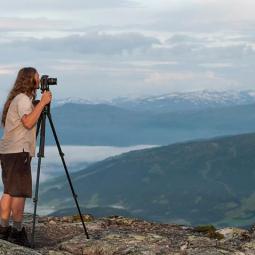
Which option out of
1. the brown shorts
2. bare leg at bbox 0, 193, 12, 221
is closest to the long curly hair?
the brown shorts

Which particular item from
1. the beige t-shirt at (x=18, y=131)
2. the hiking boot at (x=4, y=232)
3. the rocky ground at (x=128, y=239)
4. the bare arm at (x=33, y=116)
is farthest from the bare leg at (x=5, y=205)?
the bare arm at (x=33, y=116)

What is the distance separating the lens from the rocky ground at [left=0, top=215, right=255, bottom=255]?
14.0 meters

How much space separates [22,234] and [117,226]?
6.16 meters

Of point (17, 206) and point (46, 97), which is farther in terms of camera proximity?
point (17, 206)

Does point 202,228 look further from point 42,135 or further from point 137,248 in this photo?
point 42,135

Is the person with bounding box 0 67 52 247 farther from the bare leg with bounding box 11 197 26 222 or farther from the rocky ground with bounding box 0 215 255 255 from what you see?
the rocky ground with bounding box 0 215 255 255

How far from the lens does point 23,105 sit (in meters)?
11.9

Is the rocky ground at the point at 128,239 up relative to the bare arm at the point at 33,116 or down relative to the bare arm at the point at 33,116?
down

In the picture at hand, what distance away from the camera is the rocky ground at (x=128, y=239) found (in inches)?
551

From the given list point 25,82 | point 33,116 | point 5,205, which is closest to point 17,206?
point 5,205

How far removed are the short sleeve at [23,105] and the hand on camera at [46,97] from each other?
339 mm

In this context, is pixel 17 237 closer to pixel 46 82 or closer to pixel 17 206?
pixel 17 206

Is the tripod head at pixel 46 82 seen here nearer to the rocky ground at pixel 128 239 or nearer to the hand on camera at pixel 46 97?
the hand on camera at pixel 46 97

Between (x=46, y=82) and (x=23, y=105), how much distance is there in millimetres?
880
